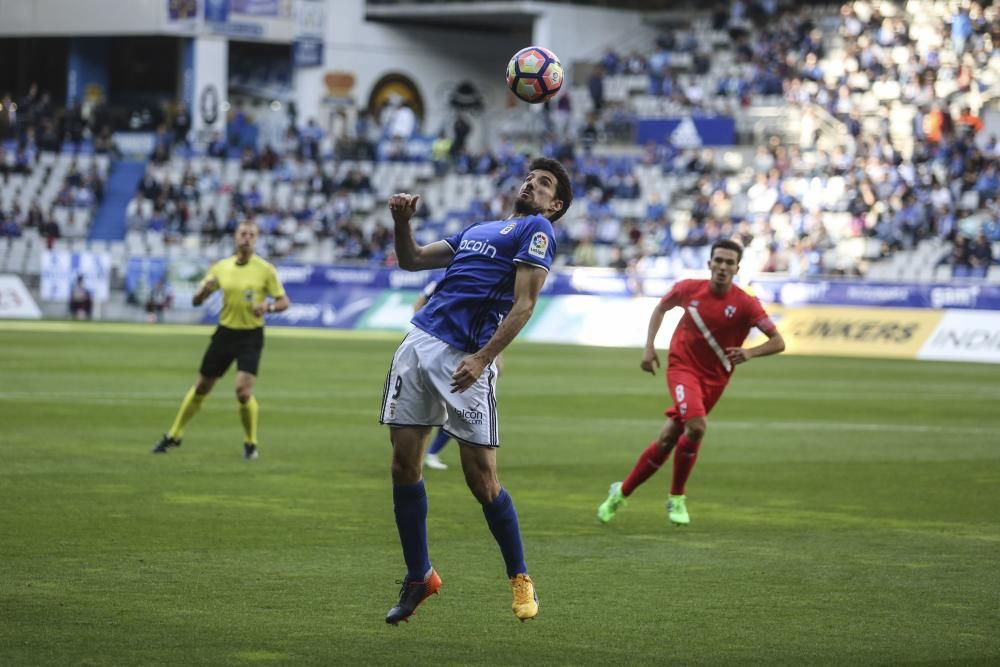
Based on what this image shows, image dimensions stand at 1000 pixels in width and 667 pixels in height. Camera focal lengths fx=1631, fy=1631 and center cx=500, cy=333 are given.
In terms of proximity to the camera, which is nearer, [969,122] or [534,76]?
[534,76]

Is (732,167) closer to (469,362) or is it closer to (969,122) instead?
(969,122)

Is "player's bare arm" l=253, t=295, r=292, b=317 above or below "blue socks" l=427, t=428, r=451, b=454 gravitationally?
above

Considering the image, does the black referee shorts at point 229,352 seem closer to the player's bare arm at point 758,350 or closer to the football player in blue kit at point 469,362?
the player's bare arm at point 758,350

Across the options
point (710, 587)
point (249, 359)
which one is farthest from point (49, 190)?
point (710, 587)

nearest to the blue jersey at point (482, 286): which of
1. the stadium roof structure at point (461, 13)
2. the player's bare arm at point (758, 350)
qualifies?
the player's bare arm at point (758, 350)

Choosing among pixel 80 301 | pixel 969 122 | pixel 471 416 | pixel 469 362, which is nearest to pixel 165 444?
pixel 471 416

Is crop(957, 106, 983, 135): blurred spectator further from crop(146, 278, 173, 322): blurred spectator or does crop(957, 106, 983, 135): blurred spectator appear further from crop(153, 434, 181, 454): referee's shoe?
crop(153, 434, 181, 454): referee's shoe

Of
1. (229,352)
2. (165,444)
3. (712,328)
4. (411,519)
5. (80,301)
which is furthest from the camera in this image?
(80,301)

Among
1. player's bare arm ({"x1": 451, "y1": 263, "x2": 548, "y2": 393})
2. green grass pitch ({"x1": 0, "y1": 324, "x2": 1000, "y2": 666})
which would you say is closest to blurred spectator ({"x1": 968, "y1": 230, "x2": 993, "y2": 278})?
green grass pitch ({"x1": 0, "y1": 324, "x2": 1000, "y2": 666})

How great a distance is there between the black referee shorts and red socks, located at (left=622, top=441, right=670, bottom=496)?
505cm

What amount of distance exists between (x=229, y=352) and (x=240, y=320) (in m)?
0.33

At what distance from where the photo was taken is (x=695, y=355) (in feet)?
40.4

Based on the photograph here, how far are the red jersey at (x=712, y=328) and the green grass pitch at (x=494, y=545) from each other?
3.90ft

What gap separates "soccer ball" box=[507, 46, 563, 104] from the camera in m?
9.52
